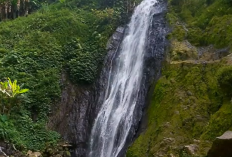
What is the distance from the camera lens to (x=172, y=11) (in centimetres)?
1420

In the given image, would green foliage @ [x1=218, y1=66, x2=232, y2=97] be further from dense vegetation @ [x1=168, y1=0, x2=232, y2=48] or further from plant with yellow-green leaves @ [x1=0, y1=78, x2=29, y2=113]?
plant with yellow-green leaves @ [x1=0, y1=78, x2=29, y2=113]

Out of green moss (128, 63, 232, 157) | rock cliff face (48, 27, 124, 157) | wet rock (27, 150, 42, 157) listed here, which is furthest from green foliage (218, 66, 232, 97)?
wet rock (27, 150, 42, 157)

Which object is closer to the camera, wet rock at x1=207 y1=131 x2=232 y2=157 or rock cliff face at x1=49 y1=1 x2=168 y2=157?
wet rock at x1=207 y1=131 x2=232 y2=157

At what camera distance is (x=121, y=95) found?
11453 millimetres

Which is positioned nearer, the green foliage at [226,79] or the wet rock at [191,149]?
the wet rock at [191,149]

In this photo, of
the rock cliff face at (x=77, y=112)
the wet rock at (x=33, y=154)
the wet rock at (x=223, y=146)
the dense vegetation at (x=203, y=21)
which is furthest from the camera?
the rock cliff face at (x=77, y=112)

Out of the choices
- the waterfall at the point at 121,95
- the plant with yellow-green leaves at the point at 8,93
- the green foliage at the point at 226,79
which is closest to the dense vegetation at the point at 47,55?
the plant with yellow-green leaves at the point at 8,93

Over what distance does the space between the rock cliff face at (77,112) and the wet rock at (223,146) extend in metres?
6.29

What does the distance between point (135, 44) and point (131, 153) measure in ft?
21.1

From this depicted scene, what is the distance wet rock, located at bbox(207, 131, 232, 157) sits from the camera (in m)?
5.18

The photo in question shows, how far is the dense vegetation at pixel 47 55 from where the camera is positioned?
412 inches

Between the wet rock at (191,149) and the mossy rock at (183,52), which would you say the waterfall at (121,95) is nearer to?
the mossy rock at (183,52)

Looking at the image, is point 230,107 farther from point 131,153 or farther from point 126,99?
point 126,99

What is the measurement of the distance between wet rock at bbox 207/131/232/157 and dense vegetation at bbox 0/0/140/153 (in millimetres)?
6647
